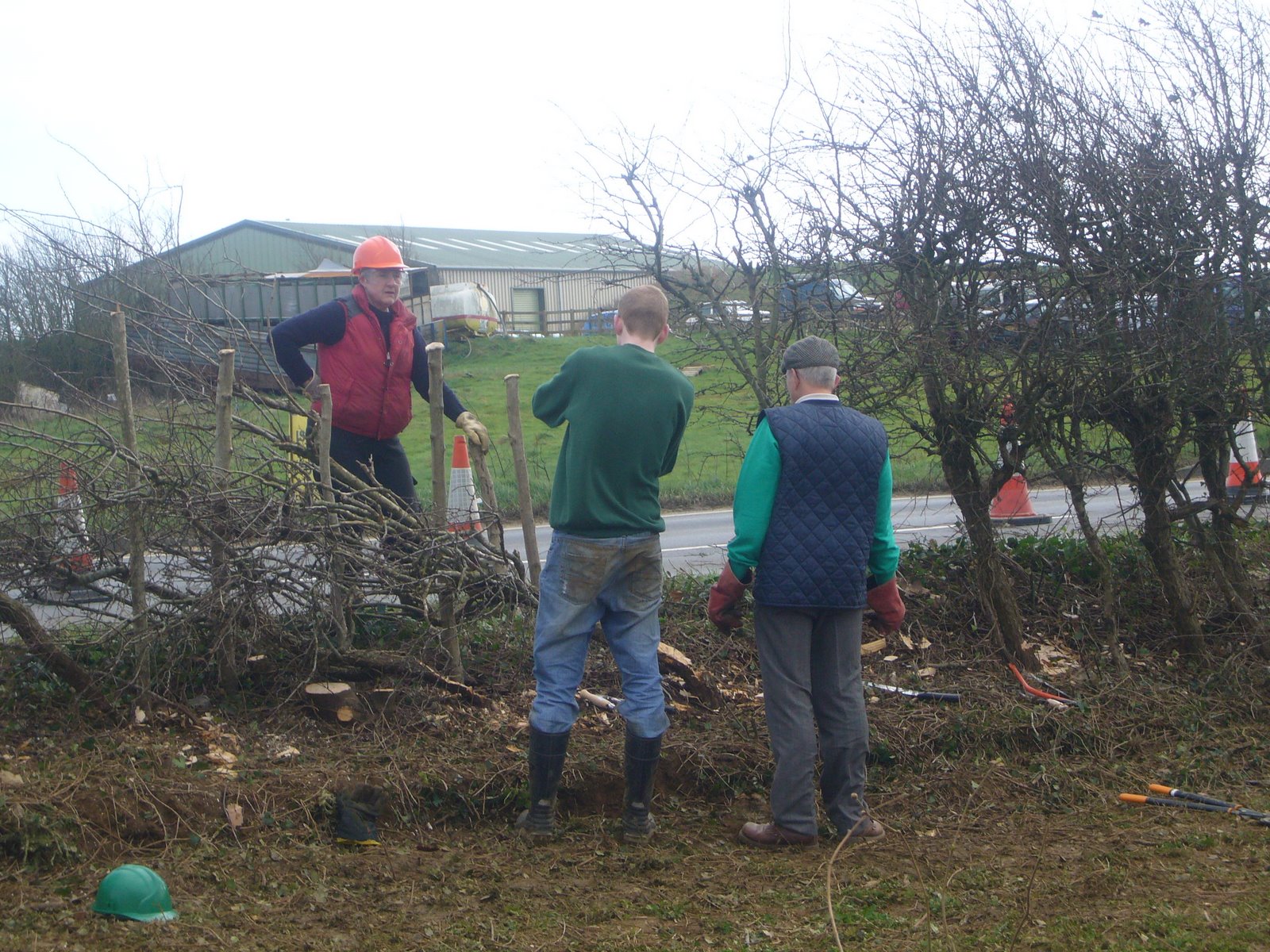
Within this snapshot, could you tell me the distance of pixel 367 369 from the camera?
16.9 ft

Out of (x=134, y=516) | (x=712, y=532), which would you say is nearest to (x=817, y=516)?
(x=134, y=516)

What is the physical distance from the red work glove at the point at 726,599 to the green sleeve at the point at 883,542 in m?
0.49

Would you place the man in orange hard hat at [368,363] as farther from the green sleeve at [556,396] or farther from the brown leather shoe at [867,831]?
the brown leather shoe at [867,831]

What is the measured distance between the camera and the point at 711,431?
1912 cm

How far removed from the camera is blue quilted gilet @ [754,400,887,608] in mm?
3812

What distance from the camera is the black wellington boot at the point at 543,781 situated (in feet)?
12.6

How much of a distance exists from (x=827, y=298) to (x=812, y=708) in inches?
88.8

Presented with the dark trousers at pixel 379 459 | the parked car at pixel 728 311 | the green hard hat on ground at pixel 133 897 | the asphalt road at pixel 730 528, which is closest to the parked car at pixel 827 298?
the parked car at pixel 728 311

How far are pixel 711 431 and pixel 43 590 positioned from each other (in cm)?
1518

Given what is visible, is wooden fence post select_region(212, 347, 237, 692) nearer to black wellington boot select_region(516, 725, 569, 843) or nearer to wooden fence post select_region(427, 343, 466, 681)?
wooden fence post select_region(427, 343, 466, 681)

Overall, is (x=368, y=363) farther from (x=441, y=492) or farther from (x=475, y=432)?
(x=441, y=492)

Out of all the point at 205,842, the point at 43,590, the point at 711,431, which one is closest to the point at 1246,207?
the point at 205,842

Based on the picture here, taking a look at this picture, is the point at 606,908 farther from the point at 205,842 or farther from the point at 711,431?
the point at 711,431

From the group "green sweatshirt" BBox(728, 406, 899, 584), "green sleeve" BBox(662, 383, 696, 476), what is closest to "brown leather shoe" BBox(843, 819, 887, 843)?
"green sweatshirt" BBox(728, 406, 899, 584)
